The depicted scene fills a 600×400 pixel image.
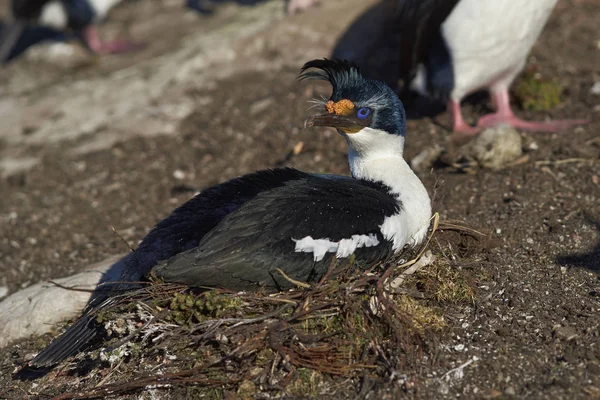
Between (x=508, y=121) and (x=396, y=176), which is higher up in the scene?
(x=396, y=176)

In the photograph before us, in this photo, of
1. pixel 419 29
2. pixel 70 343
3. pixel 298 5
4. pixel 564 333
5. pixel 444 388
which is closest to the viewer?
pixel 444 388

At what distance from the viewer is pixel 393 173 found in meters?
4.72

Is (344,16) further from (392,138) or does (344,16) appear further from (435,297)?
(435,297)

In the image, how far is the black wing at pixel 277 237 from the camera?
163 inches

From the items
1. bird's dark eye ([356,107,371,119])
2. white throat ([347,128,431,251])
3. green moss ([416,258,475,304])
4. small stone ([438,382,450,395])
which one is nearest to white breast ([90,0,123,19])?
white throat ([347,128,431,251])

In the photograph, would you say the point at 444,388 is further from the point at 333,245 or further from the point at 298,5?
the point at 298,5

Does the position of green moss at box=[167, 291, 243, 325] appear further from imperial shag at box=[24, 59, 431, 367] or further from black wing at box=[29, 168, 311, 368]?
black wing at box=[29, 168, 311, 368]

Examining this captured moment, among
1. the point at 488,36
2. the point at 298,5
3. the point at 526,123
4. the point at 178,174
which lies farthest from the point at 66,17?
the point at 526,123

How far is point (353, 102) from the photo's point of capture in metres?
4.63

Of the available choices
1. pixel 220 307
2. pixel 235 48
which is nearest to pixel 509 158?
pixel 220 307

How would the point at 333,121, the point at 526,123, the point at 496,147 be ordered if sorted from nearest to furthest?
the point at 333,121
the point at 496,147
the point at 526,123

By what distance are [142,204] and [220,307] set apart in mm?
3180

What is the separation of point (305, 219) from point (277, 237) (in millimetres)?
197

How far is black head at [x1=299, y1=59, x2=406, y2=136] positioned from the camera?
462cm
